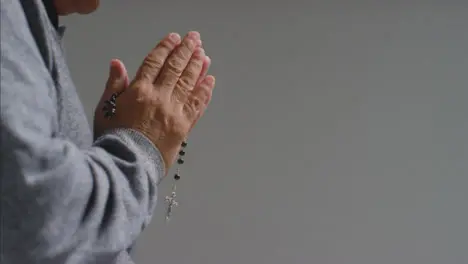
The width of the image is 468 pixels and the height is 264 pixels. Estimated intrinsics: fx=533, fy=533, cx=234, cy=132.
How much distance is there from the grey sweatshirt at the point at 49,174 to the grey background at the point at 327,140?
1073 mm

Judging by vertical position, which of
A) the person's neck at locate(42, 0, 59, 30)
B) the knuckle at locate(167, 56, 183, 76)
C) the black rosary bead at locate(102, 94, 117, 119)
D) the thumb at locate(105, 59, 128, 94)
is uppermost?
the knuckle at locate(167, 56, 183, 76)

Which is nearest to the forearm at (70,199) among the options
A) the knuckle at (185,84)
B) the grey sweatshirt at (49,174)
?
the grey sweatshirt at (49,174)

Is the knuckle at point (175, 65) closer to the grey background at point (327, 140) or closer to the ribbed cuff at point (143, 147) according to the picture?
the ribbed cuff at point (143, 147)

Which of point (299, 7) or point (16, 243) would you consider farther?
point (299, 7)

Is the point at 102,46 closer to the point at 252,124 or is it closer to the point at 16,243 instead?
the point at 252,124

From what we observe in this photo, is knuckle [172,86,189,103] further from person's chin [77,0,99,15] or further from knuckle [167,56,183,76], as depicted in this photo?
person's chin [77,0,99,15]

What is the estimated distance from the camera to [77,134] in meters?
0.51

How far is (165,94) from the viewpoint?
0.55 metres

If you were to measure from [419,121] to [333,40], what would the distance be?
344mm

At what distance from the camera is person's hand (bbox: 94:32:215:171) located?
0.53m

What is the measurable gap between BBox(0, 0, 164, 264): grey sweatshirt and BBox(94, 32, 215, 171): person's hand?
50 mm

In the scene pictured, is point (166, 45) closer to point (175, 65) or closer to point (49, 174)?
point (175, 65)

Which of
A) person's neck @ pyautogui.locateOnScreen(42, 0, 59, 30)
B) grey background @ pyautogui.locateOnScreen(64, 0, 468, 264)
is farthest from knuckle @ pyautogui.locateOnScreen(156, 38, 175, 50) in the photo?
grey background @ pyautogui.locateOnScreen(64, 0, 468, 264)

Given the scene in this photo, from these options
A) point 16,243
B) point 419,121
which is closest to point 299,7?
point 419,121
